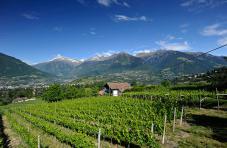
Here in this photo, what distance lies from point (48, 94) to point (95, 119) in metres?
50.8

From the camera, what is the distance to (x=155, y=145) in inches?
667

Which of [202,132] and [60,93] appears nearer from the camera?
[202,132]

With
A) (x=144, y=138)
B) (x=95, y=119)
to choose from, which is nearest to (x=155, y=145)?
(x=144, y=138)

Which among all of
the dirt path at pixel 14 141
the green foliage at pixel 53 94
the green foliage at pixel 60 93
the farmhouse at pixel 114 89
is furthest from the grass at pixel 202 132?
the farmhouse at pixel 114 89

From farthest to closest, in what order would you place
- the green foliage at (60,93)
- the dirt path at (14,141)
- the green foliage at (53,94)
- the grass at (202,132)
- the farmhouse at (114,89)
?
the farmhouse at (114,89), the green foliage at (60,93), the green foliage at (53,94), the dirt path at (14,141), the grass at (202,132)

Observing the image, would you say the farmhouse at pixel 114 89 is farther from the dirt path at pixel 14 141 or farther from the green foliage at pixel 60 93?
the dirt path at pixel 14 141

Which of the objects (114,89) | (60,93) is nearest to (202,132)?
(60,93)

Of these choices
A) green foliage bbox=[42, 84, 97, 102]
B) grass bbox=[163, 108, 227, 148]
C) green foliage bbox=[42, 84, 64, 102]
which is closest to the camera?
grass bbox=[163, 108, 227, 148]

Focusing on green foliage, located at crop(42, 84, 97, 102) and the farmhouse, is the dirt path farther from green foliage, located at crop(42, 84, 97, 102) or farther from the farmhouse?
the farmhouse

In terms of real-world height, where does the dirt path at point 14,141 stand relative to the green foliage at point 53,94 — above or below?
below

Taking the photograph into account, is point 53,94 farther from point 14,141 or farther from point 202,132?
point 202,132

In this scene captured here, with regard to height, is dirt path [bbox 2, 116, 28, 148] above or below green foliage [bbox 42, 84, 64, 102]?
below

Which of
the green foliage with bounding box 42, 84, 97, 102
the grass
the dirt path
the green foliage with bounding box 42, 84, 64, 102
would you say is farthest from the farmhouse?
the grass

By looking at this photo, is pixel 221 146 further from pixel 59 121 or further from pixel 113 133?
pixel 59 121
